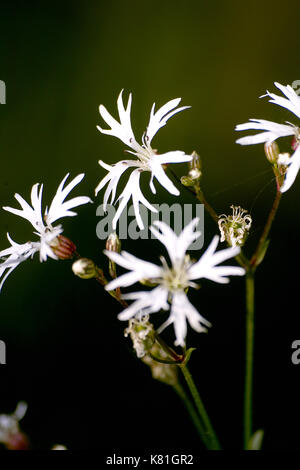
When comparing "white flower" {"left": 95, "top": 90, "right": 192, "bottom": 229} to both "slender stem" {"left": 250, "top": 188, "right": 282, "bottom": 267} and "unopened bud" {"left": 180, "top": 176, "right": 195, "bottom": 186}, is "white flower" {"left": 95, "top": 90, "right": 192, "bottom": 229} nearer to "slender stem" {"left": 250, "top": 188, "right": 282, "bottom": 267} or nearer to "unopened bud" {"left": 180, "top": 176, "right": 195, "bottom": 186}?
"unopened bud" {"left": 180, "top": 176, "right": 195, "bottom": 186}

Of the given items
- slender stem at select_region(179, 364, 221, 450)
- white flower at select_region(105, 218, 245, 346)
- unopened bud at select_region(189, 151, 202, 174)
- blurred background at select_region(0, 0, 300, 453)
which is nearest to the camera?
white flower at select_region(105, 218, 245, 346)

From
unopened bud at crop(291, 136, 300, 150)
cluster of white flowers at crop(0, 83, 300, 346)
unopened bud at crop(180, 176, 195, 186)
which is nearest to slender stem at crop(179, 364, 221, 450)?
cluster of white flowers at crop(0, 83, 300, 346)

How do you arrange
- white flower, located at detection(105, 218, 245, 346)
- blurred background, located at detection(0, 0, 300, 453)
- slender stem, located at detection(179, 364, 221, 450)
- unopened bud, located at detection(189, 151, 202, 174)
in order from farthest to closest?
blurred background, located at detection(0, 0, 300, 453), unopened bud, located at detection(189, 151, 202, 174), slender stem, located at detection(179, 364, 221, 450), white flower, located at detection(105, 218, 245, 346)

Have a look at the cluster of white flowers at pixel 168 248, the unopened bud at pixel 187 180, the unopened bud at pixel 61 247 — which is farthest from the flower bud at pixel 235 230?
the unopened bud at pixel 61 247

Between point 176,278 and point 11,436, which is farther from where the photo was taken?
point 11,436

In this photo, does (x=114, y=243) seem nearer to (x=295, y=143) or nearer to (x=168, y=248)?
(x=168, y=248)

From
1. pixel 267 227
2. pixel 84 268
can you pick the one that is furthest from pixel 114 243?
pixel 267 227
